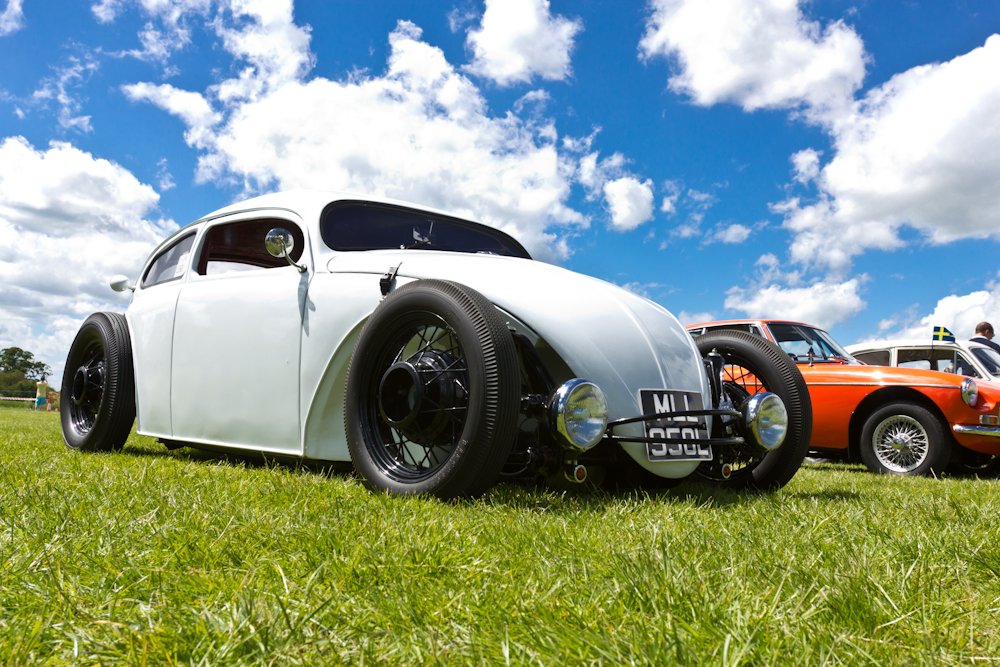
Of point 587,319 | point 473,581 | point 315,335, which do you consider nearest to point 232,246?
point 315,335

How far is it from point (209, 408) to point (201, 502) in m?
1.59

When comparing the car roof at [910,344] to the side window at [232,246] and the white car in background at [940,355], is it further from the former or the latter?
the side window at [232,246]

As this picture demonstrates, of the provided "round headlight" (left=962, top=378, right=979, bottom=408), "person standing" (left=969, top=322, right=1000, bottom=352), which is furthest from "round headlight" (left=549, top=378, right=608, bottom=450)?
"person standing" (left=969, top=322, right=1000, bottom=352)

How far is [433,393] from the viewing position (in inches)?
110

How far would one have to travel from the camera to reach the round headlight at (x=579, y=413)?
2566mm

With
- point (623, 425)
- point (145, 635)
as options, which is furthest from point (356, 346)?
point (145, 635)

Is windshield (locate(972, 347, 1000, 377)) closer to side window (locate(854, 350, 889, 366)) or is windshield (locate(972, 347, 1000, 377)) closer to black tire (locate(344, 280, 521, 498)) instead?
side window (locate(854, 350, 889, 366))

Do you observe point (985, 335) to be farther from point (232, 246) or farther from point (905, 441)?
point (232, 246)

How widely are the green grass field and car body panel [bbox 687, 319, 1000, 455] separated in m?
4.42

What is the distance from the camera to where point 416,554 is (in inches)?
73.5

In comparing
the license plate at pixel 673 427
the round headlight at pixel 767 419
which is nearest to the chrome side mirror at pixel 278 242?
the license plate at pixel 673 427

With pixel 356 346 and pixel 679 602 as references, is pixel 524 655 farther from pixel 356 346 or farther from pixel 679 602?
pixel 356 346

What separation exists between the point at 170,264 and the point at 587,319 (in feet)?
10.6

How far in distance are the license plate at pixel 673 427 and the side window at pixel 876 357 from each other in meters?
7.35
